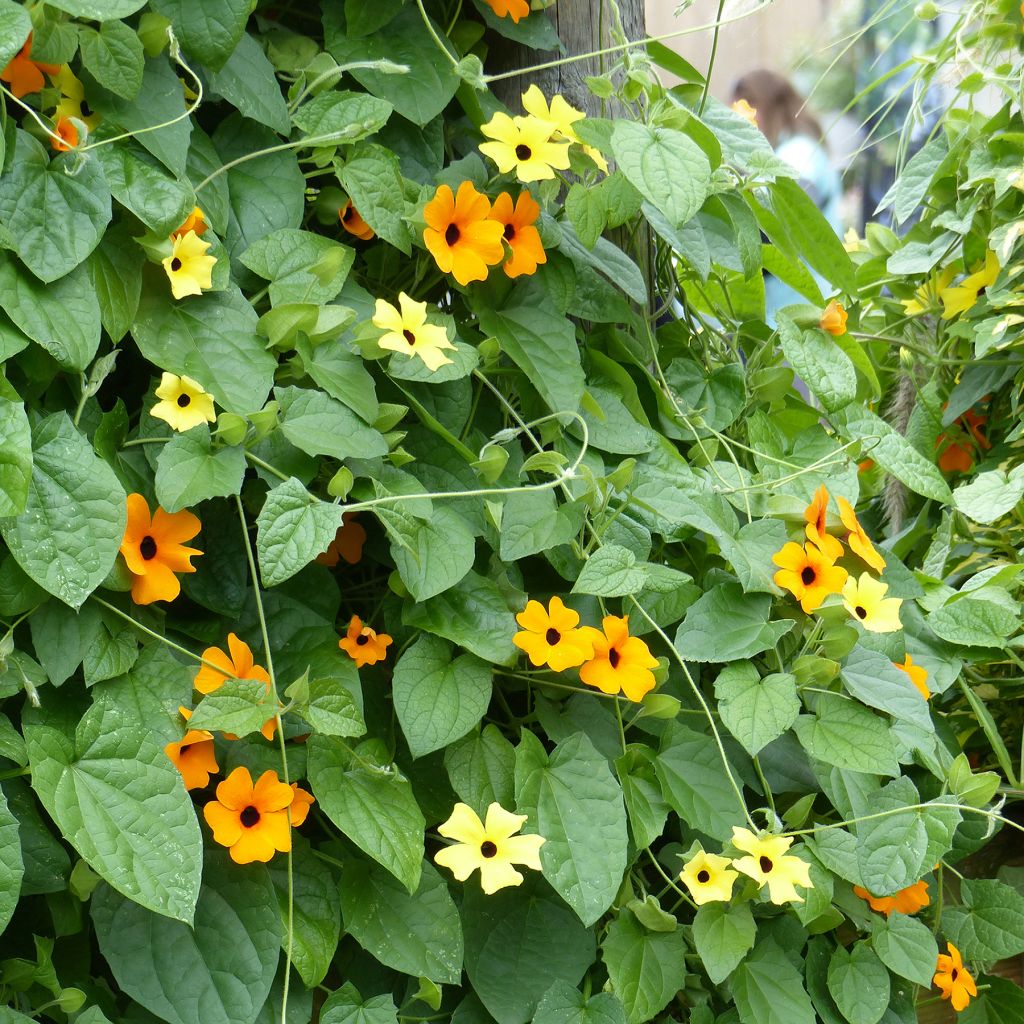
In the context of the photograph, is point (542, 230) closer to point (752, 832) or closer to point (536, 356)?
point (536, 356)

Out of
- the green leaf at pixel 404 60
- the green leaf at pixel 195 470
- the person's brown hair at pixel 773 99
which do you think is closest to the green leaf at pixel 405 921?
the green leaf at pixel 195 470

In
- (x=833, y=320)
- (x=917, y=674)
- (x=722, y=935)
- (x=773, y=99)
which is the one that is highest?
(x=833, y=320)

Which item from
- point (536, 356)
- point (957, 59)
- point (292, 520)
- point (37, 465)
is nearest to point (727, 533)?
point (536, 356)

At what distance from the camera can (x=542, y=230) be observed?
1.05 metres

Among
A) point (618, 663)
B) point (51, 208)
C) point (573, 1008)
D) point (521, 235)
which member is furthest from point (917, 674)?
point (51, 208)

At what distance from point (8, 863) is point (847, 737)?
27.3 inches

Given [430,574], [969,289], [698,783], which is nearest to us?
[430,574]

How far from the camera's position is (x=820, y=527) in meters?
1.07

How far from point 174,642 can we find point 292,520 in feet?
0.43

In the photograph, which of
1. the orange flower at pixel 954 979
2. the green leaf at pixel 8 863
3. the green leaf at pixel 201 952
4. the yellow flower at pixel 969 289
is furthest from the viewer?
the yellow flower at pixel 969 289

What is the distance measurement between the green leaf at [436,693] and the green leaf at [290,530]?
0.15 metres

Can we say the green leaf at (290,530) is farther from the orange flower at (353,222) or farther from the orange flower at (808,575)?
the orange flower at (808,575)

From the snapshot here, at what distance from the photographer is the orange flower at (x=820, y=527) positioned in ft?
3.48

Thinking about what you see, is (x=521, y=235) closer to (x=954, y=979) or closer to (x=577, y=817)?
(x=577, y=817)
